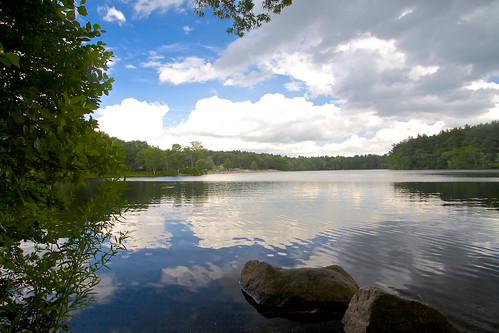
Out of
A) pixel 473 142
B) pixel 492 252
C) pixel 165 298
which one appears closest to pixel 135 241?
pixel 165 298

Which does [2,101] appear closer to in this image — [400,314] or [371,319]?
[371,319]

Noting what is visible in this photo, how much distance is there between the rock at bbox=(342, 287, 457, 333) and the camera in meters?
7.05

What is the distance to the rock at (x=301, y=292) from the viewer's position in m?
8.92

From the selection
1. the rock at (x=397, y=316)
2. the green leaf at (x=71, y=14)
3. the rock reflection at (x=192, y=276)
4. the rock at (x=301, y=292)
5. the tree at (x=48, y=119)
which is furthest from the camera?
the rock reflection at (x=192, y=276)

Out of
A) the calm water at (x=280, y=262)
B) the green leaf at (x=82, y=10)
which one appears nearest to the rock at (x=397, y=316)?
the calm water at (x=280, y=262)

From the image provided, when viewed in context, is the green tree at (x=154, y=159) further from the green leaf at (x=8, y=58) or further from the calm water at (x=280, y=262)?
the green leaf at (x=8, y=58)

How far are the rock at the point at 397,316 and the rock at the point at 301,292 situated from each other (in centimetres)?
159

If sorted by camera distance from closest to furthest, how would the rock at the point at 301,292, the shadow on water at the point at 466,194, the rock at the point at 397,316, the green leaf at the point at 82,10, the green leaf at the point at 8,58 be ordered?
the green leaf at the point at 8,58
the green leaf at the point at 82,10
the rock at the point at 397,316
the rock at the point at 301,292
the shadow on water at the point at 466,194

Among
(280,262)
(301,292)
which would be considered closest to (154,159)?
(280,262)

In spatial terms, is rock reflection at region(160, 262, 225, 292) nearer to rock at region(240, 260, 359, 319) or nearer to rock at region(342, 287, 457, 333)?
rock at region(240, 260, 359, 319)

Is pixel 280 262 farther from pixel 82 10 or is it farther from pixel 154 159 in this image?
pixel 154 159

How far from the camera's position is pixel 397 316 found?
7148 mm

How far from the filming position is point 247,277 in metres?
10.9

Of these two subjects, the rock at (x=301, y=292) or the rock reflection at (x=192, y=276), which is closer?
the rock at (x=301, y=292)
